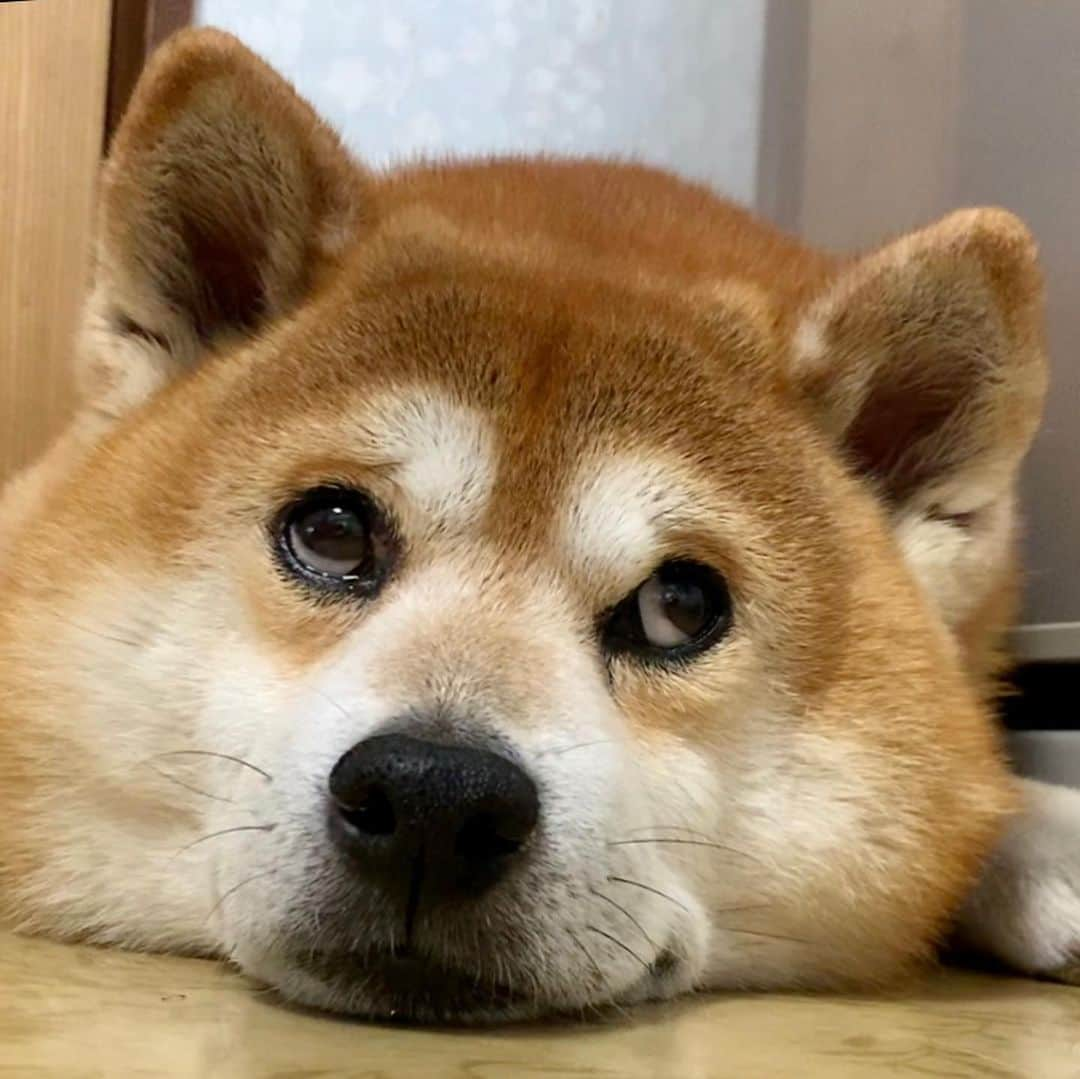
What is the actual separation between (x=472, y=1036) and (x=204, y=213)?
907mm

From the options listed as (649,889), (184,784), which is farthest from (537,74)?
(649,889)

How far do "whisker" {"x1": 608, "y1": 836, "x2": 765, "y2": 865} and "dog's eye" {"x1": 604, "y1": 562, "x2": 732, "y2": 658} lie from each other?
17 cm

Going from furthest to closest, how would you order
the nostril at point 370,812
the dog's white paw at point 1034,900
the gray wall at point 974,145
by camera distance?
the gray wall at point 974,145 → the dog's white paw at point 1034,900 → the nostril at point 370,812

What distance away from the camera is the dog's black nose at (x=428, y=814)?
110 cm

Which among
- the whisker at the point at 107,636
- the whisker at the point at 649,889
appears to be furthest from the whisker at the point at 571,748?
the whisker at the point at 107,636

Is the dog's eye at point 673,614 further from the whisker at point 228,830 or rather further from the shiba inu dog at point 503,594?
the whisker at point 228,830

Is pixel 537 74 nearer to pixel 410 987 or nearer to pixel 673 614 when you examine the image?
pixel 673 614

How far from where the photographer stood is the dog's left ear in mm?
1543

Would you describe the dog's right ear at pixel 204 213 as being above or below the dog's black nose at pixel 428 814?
above

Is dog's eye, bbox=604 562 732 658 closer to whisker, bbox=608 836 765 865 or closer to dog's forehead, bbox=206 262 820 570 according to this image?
dog's forehead, bbox=206 262 820 570

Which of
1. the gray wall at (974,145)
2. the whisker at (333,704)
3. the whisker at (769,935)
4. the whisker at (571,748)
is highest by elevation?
the gray wall at (974,145)

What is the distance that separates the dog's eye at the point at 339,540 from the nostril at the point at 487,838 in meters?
0.33

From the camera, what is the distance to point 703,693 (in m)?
1.39

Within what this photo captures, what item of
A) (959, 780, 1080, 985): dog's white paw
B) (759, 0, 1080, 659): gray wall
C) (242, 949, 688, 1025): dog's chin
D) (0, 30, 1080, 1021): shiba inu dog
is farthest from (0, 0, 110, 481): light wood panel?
(959, 780, 1080, 985): dog's white paw
